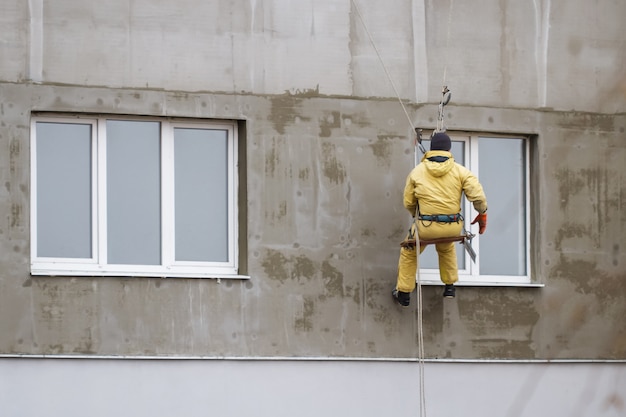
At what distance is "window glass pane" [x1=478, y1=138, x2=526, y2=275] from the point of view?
49.5 feet

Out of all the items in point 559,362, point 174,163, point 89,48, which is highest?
point 89,48

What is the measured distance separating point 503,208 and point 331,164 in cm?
195

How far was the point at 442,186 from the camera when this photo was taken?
13781 mm

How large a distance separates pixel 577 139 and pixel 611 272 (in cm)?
139

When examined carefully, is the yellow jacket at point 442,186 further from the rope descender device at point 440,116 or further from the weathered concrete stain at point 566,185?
the weathered concrete stain at point 566,185

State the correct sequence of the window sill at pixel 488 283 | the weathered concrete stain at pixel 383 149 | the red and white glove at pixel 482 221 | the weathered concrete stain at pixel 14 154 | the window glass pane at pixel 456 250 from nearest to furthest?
the weathered concrete stain at pixel 14 154
the red and white glove at pixel 482 221
the weathered concrete stain at pixel 383 149
the window sill at pixel 488 283
the window glass pane at pixel 456 250

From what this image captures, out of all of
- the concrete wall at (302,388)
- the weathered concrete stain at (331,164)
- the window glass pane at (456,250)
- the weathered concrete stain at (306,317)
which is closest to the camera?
the concrete wall at (302,388)

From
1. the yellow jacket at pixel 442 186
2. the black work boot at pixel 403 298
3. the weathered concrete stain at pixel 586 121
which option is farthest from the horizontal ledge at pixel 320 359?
the weathered concrete stain at pixel 586 121

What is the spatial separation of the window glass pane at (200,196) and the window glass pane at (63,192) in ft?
2.87

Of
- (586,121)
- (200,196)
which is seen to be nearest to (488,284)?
(586,121)

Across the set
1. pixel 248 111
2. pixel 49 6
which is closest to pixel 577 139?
pixel 248 111

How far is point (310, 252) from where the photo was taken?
14.3m

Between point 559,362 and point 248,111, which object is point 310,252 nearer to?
point 248,111

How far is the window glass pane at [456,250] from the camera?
14.8 meters
